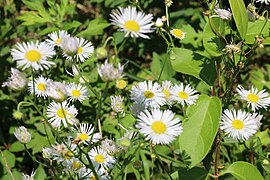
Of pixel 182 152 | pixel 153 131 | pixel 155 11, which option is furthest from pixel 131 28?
pixel 155 11

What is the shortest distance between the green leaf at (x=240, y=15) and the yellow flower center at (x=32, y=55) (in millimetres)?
488

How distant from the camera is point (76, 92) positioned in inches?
61.6

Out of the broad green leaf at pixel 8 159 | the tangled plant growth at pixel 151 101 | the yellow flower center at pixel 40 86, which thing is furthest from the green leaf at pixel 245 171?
the broad green leaf at pixel 8 159

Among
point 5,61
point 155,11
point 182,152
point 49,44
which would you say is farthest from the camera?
point 155,11

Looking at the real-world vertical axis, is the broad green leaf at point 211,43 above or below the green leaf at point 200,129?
above

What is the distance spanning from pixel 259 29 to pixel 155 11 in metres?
1.43

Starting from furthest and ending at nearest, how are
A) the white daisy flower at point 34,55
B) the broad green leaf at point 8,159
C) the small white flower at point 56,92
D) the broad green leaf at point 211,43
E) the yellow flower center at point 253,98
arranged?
the broad green leaf at point 8,159 → the yellow flower center at point 253,98 → the broad green leaf at point 211,43 → the white daisy flower at point 34,55 → the small white flower at point 56,92

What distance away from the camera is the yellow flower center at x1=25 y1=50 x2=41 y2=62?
136 cm

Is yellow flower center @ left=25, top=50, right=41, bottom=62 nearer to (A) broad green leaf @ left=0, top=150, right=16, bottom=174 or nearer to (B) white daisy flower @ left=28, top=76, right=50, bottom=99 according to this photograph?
(B) white daisy flower @ left=28, top=76, right=50, bottom=99

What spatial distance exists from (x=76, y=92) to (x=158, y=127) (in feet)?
1.28

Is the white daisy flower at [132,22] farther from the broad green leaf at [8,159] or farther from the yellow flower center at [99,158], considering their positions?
the broad green leaf at [8,159]

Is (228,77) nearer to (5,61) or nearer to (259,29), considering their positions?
(259,29)

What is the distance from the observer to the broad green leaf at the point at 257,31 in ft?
4.87

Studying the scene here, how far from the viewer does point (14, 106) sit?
93.2 inches
